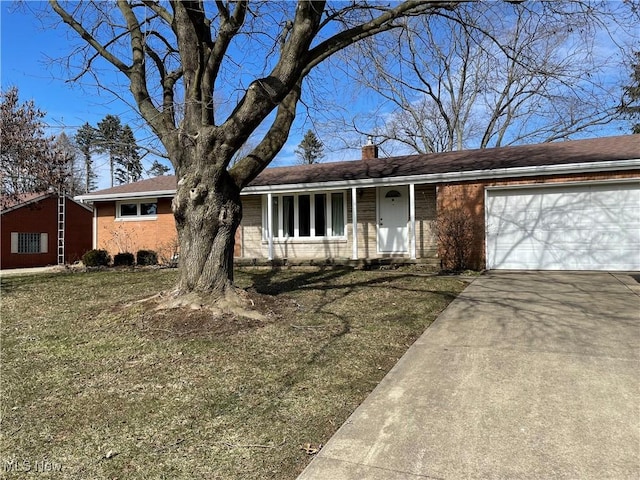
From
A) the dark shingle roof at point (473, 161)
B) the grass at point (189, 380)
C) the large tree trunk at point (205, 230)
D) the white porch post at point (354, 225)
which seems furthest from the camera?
the white porch post at point (354, 225)

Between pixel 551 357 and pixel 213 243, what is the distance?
459 centimetres

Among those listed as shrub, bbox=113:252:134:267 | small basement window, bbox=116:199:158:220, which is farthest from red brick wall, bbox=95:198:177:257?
shrub, bbox=113:252:134:267

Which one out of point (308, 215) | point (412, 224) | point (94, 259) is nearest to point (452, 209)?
point (412, 224)

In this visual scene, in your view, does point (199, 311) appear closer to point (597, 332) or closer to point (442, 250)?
point (597, 332)

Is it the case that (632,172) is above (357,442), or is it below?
above

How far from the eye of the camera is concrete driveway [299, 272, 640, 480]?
2746mm

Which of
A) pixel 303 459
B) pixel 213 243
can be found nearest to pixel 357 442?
pixel 303 459

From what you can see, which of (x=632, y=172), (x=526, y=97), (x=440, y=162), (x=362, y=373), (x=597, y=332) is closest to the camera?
(x=362, y=373)

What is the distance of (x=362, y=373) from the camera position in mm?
4379

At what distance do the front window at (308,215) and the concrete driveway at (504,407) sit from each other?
8.72 m

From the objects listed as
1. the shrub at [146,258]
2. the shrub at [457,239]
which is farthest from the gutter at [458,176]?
the shrub at [146,258]

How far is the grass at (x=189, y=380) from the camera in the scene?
296 cm

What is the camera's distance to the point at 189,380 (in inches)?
167

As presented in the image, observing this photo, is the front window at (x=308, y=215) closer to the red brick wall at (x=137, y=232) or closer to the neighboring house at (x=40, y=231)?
the red brick wall at (x=137, y=232)
